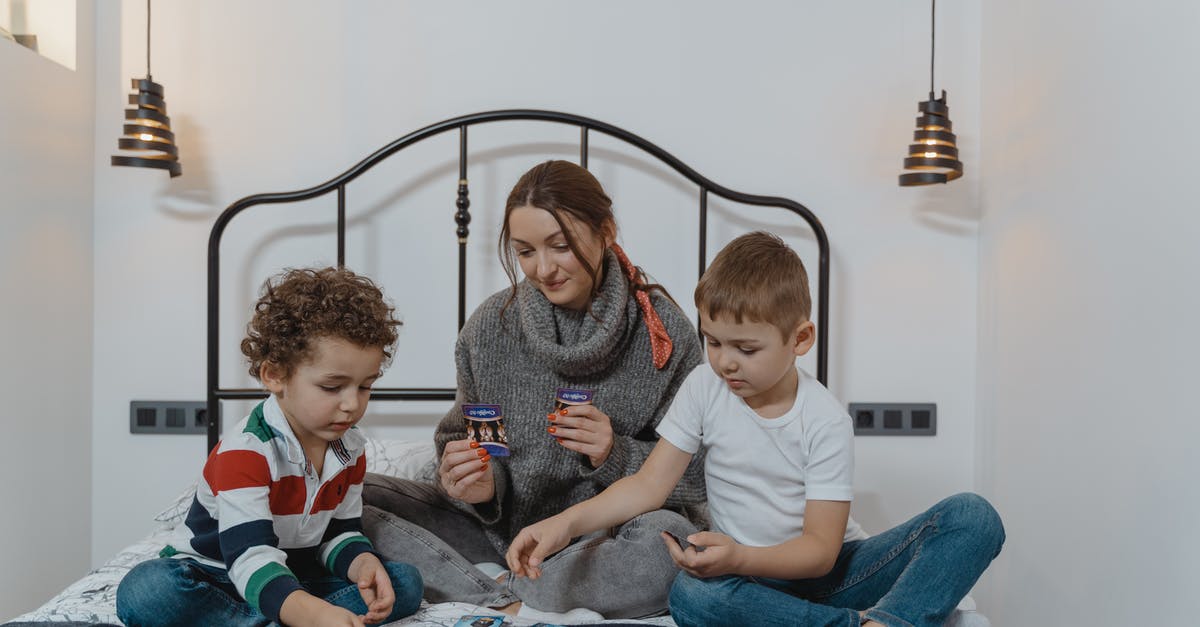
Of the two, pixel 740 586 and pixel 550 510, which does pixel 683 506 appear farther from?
pixel 740 586

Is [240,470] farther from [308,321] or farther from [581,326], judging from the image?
[581,326]

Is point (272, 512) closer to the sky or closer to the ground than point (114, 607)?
closer to the sky

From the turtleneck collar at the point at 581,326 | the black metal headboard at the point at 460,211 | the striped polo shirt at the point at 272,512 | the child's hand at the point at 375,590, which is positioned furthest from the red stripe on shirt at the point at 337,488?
the black metal headboard at the point at 460,211

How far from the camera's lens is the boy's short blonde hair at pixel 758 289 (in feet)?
3.92

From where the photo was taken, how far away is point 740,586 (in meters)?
1.17

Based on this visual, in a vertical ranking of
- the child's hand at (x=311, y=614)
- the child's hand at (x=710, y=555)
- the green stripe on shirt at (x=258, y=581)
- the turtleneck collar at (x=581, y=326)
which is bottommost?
the child's hand at (x=311, y=614)

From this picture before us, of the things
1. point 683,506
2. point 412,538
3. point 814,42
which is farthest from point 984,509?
point 814,42

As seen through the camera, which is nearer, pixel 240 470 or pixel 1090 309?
pixel 240 470

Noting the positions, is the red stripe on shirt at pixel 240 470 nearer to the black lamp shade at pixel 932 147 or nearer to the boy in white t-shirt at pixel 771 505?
the boy in white t-shirt at pixel 771 505

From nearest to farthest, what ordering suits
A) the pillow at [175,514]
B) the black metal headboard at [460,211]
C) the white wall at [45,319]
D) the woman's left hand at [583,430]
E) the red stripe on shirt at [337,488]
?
the red stripe on shirt at [337,488] → the woman's left hand at [583,430] → the pillow at [175,514] → the white wall at [45,319] → the black metal headboard at [460,211]

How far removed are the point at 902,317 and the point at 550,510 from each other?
3.50ft

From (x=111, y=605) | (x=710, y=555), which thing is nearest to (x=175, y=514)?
(x=111, y=605)

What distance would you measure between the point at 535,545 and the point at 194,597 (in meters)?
0.44

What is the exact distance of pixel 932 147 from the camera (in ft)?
6.44
